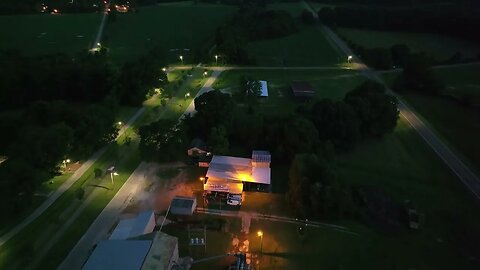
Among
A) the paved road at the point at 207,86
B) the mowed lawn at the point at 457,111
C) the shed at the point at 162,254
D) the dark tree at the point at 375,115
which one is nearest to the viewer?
the shed at the point at 162,254

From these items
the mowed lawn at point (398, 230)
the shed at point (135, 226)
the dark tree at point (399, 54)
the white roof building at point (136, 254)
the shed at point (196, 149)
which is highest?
the dark tree at point (399, 54)

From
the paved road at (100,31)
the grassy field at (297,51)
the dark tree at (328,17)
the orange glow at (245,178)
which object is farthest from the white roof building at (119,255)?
the dark tree at (328,17)

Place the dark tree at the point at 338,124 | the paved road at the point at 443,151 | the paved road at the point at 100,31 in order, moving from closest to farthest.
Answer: the paved road at the point at 443,151
the dark tree at the point at 338,124
the paved road at the point at 100,31

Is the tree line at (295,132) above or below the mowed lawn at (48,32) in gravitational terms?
below

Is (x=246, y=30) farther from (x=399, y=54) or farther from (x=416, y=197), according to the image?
(x=416, y=197)

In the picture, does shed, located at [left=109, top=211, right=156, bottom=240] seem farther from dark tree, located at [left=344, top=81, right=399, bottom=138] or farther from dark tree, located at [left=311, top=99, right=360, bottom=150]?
dark tree, located at [left=344, top=81, right=399, bottom=138]

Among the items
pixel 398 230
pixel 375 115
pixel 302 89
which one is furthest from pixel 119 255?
pixel 302 89

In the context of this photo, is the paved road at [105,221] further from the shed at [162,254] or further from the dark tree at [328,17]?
the dark tree at [328,17]
